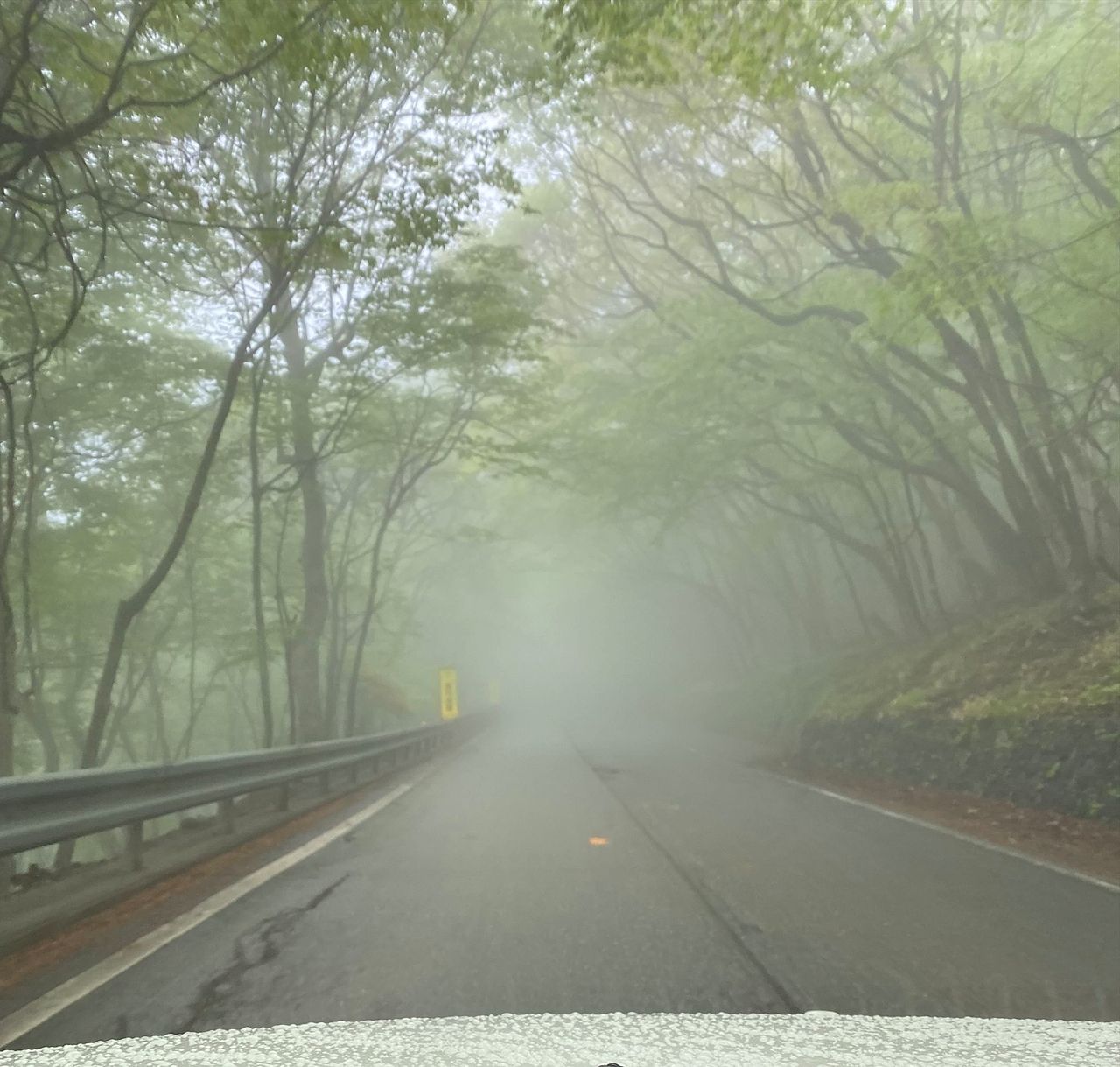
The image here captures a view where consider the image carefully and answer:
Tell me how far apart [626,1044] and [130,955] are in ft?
8.91

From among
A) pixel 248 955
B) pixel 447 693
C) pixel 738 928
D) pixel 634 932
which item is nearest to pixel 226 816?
pixel 248 955

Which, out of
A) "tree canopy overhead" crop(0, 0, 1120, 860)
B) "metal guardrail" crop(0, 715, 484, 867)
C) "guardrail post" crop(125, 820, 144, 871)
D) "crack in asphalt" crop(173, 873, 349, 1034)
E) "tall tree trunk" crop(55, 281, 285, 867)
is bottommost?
"crack in asphalt" crop(173, 873, 349, 1034)

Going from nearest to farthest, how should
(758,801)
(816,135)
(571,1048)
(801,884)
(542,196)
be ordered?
1. (571,1048)
2. (801,884)
3. (758,801)
4. (816,135)
5. (542,196)

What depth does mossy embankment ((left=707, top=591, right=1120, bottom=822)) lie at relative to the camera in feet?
29.6

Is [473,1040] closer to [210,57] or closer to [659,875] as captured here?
[659,875]

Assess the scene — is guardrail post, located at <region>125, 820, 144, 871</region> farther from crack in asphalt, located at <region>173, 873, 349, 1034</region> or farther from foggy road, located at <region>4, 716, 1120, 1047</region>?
crack in asphalt, located at <region>173, 873, 349, 1034</region>

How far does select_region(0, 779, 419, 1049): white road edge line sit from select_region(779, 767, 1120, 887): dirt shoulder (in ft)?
18.9

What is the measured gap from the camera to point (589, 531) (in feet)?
127

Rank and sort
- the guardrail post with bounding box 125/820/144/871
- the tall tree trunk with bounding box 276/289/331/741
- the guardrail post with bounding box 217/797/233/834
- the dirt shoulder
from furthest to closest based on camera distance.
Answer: the tall tree trunk with bounding box 276/289/331/741 → the guardrail post with bounding box 217/797/233/834 → the dirt shoulder → the guardrail post with bounding box 125/820/144/871

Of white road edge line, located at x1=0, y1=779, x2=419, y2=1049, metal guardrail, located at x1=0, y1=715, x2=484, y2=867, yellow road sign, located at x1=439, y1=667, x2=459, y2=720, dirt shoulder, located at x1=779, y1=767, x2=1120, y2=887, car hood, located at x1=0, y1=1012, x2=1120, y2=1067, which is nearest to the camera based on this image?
car hood, located at x1=0, y1=1012, x2=1120, y2=1067

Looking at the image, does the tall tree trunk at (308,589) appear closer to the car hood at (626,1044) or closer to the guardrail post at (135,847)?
the guardrail post at (135,847)

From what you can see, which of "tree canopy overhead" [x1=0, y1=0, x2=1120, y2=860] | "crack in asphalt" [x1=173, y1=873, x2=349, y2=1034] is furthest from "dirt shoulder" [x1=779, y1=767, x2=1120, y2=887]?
"crack in asphalt" [x1=173, y1=873, x2=349, y2=1034]

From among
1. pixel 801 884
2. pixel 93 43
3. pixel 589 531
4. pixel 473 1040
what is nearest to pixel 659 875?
pixel 801 884

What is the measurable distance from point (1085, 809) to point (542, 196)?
47.9 ft
